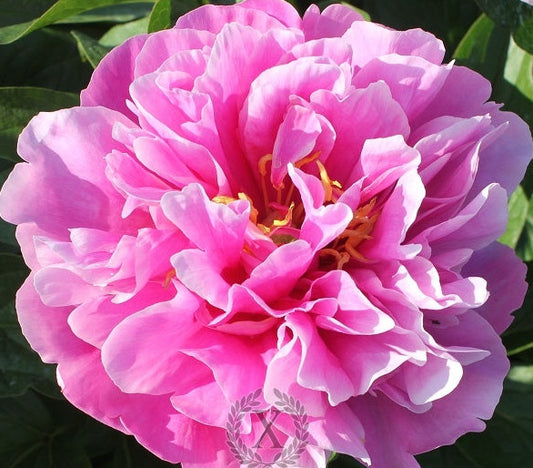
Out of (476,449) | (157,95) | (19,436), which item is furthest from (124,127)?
(476,449)

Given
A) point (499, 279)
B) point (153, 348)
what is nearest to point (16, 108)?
point (153, 348)

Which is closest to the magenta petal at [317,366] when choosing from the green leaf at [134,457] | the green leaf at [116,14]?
the green leaf at [134,457]

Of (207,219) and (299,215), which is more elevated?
(207,219)

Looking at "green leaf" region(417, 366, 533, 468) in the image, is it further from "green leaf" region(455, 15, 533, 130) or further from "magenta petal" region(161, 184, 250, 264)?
"magenta petal" region(161, 184, 250, 264)

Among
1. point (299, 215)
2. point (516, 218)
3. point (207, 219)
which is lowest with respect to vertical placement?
point (516, 218)

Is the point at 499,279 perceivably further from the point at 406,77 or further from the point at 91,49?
the point at 91,49

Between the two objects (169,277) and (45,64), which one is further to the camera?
(45,64)

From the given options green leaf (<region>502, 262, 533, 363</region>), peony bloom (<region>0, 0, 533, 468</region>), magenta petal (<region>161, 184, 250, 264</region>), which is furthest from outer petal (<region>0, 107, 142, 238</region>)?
green leaf (<region>502, 262, 533, 363</region>)
